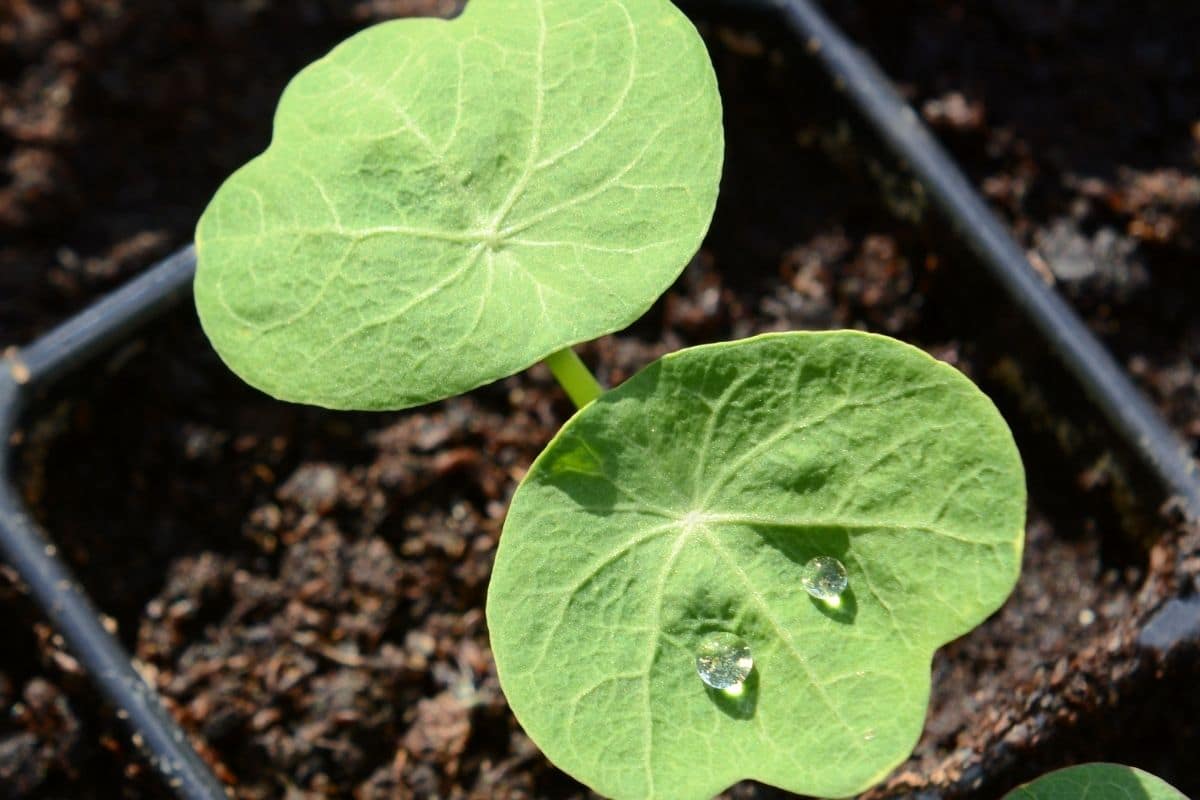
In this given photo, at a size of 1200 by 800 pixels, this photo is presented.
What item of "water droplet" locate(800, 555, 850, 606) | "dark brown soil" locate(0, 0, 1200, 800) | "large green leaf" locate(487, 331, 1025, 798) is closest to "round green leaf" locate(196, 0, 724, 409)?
"large green leaf" locate(487, 331, 1025, 798)

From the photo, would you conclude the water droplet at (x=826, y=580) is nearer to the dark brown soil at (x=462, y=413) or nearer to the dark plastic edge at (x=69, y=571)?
the dark brown soil at (x=462, y=413)

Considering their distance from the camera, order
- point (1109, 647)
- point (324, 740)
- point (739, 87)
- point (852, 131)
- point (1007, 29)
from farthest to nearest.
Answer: point (1007, 29) < point (739, 87) < point (852, 131) < point (324, 740) < point (1109, 647)

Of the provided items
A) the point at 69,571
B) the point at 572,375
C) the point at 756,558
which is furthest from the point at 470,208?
the point at 69,571

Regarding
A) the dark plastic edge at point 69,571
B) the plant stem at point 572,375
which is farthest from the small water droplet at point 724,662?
the dark plastic edge at point 69,571

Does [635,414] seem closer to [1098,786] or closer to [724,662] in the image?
[724,662]

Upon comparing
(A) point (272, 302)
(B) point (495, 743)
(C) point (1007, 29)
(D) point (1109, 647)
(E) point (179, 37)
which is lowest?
(B) point (495, 743)

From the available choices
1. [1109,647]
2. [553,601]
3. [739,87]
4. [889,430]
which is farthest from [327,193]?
[1109,647]

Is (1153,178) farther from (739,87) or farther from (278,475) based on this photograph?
(278,475)

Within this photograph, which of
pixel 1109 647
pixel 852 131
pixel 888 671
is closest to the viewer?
pixel 888 671
